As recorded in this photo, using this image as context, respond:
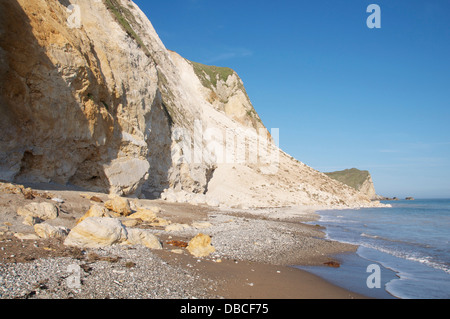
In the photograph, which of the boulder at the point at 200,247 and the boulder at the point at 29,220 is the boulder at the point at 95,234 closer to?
the boulder at the point at 29,220

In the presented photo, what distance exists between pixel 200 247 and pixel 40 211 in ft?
15.9

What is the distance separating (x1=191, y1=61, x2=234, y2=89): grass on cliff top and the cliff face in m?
20.9

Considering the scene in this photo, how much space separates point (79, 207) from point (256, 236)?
6644mm

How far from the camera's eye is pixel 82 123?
14.4 metres

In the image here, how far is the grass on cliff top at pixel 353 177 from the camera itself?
11412 centimetres

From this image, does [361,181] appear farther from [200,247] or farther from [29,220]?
[29,220]

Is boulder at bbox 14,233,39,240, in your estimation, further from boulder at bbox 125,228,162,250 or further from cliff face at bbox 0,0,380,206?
cliff face at bbox 0,0,380,206

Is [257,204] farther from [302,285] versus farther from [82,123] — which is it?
[302,285]

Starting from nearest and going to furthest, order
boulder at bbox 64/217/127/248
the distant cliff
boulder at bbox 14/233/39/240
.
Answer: boulder at bbox 14/233/39/240, boulder at bbox 64/217/127/248, the distant cliff

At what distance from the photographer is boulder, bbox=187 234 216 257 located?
814cm

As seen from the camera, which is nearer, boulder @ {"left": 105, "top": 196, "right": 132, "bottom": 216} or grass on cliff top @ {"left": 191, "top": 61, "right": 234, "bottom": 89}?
boulder @ {"left": 105, "top": 196, "right": 132, "bottom": 216}

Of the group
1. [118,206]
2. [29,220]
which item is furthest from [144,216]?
[29,220]

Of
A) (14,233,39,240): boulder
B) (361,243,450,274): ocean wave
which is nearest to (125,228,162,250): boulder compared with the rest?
(14,233,39,240): boulder
